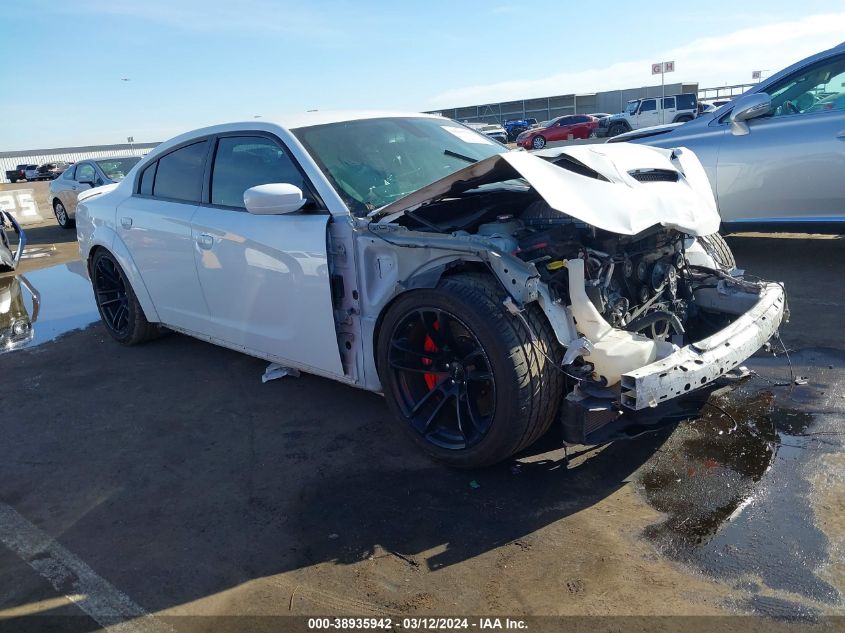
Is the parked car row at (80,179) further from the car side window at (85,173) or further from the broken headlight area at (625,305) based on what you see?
the broken headlight area at (625,305)

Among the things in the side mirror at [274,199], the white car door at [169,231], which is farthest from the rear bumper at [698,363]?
the white car door at [169,231]

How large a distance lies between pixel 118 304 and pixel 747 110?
5561mm

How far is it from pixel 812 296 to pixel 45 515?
5.36 metres

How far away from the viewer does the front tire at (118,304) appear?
17.2ft

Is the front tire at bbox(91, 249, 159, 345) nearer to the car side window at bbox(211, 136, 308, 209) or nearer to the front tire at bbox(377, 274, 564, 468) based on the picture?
the car side window at bbox(211, 136, 308, 209)

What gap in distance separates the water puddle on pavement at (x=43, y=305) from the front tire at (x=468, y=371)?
4.14 metres

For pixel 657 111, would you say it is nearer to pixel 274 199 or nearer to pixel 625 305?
pixel 625 305

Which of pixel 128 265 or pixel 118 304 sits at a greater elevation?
pixel 128 265

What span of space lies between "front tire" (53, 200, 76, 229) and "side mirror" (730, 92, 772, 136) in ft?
42.0

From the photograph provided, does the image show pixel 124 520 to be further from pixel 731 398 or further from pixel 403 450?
pixel 731 398

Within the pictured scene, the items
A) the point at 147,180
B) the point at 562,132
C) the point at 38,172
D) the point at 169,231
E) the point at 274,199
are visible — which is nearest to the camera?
the point at 274,199

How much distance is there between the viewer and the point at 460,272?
312 centimetres

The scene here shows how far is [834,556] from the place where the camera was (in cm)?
242

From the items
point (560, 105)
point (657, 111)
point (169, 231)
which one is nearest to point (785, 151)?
point (169, 231)
